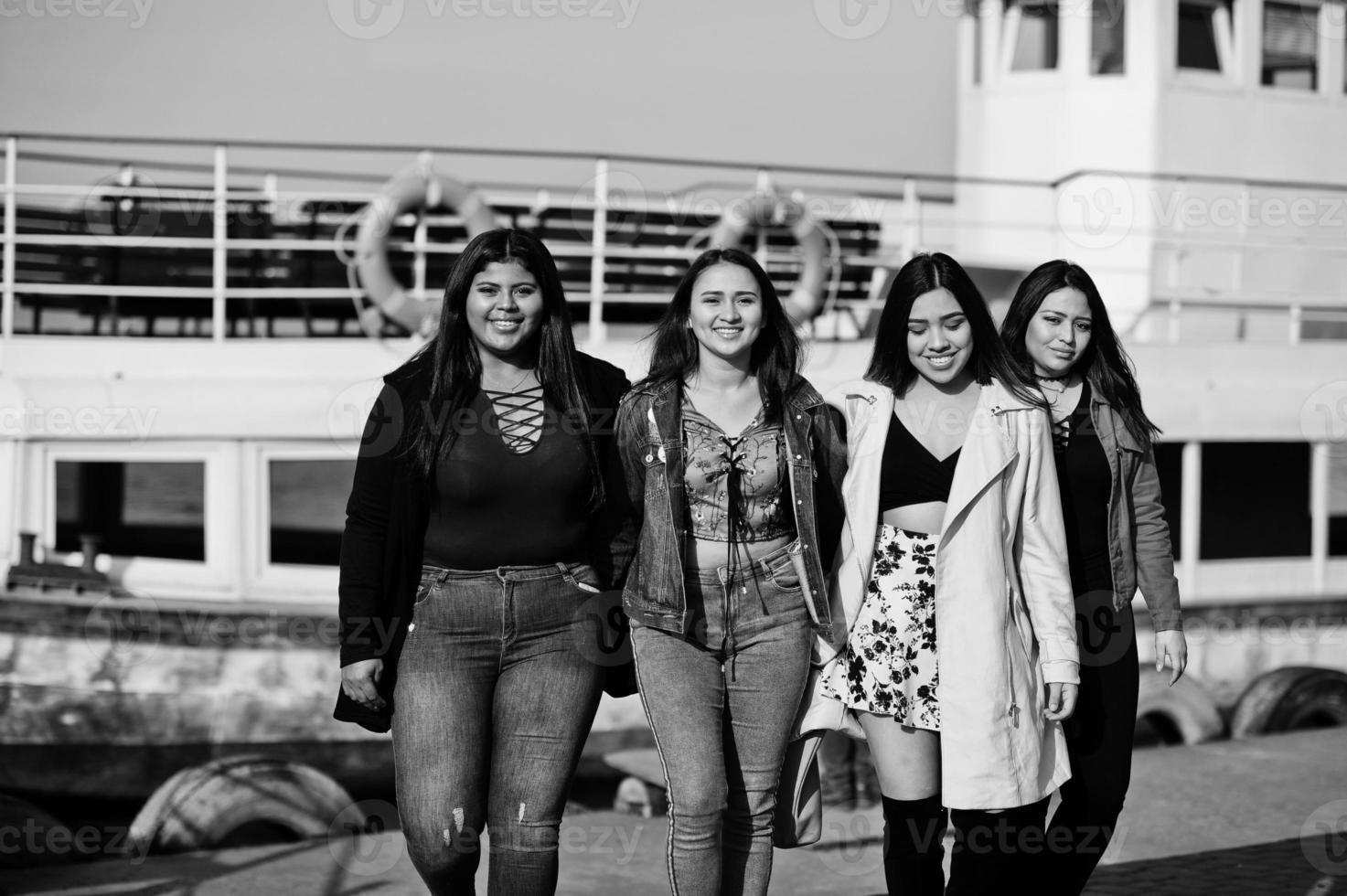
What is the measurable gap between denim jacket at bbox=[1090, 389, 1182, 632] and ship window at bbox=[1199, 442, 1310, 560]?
659cm

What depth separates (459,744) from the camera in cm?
307

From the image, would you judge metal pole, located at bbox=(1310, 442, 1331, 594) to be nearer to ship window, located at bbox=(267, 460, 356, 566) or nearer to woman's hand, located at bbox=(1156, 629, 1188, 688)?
woman's hand, located at bbox=(1156, 629, 1188, 688)

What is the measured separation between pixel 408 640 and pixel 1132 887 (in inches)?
112

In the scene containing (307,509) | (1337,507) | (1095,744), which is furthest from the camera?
(307,509)

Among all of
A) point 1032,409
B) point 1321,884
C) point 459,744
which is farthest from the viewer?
point 1321,884

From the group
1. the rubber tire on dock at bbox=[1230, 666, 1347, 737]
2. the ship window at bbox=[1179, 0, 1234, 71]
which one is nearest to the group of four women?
the rubber tire on dock at bbox=[1230, 666, 1347, 737]

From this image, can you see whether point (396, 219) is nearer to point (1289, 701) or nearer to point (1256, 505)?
point (1289, 701)

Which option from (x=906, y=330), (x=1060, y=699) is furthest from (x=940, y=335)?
(x=1060, y=699)

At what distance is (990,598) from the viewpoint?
3.18m

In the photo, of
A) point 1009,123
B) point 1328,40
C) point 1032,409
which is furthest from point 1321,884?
point 1328,40

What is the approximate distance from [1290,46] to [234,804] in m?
9.29

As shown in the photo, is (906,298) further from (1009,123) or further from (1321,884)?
(1009,123)

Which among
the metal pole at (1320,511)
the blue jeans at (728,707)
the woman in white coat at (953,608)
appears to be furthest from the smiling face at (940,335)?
the metal pole at (1320,511)

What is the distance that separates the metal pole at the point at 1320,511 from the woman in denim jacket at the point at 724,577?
20.5 feet
